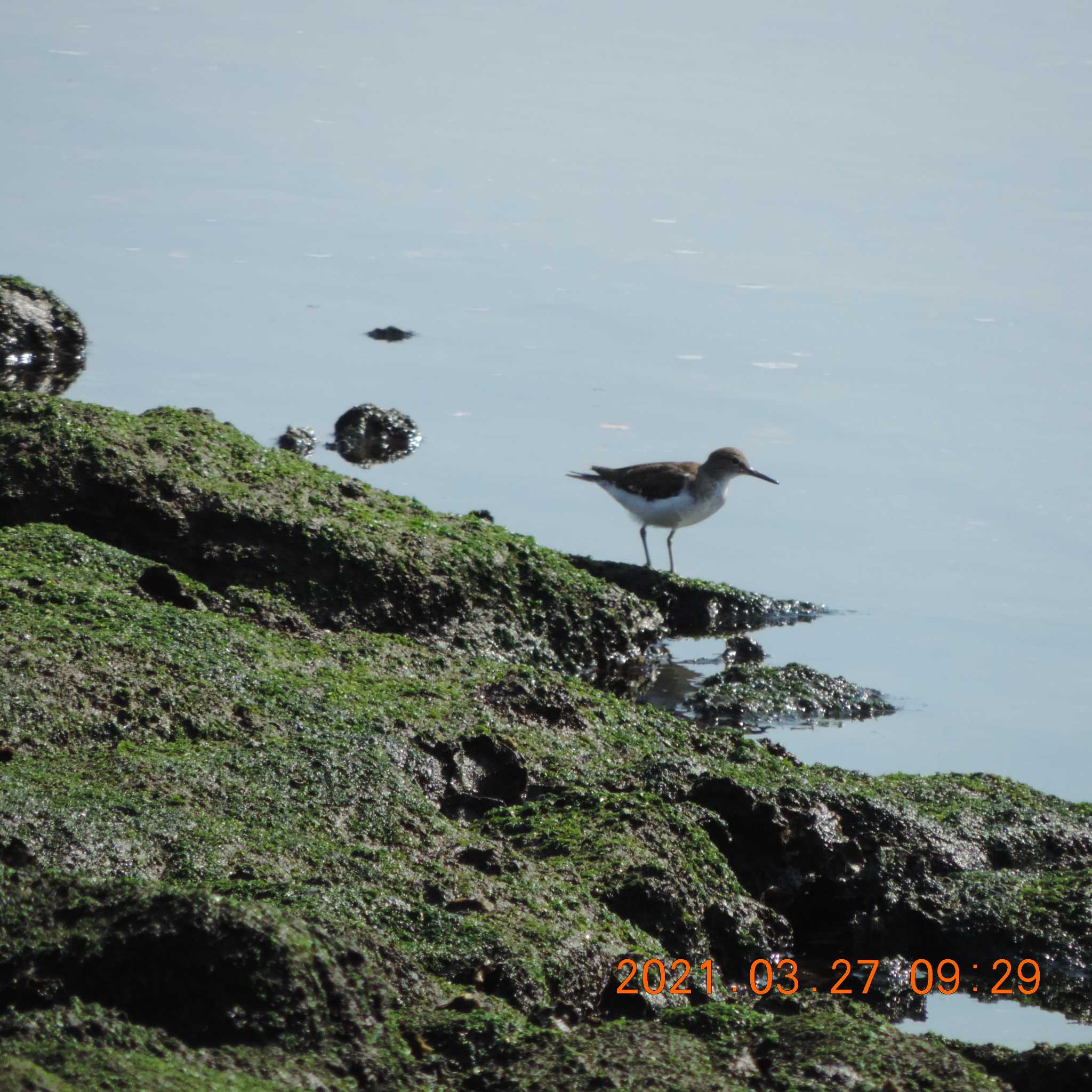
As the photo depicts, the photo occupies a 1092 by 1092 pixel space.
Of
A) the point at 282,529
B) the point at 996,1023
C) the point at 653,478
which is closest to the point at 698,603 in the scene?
the point at 653,478

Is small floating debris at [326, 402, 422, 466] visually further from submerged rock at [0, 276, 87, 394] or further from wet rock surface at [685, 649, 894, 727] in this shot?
wet rock surface at [685, 649, 894, 727]

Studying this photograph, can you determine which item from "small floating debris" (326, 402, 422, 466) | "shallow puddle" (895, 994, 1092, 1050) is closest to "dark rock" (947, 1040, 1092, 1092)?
"shallow puddle" (895, 994, 1092, 1050)

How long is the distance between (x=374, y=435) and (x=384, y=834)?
283 inches

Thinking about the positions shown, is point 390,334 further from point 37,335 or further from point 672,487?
point 672,487

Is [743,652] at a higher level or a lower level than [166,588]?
higher

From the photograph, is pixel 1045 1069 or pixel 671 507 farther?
pixel 671 507

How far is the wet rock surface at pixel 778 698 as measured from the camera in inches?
302

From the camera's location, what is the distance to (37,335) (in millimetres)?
12594

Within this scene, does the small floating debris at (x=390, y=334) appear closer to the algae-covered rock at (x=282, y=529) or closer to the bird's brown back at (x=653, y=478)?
the bird's brown back at (x=653, y=478)

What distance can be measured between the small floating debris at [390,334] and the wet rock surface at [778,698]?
20.7 feet

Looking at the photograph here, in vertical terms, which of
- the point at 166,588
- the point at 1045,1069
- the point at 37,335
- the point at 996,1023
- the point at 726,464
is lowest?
the point at 996,1023

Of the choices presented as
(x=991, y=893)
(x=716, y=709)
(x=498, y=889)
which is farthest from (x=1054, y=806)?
(x=498, y=889)
